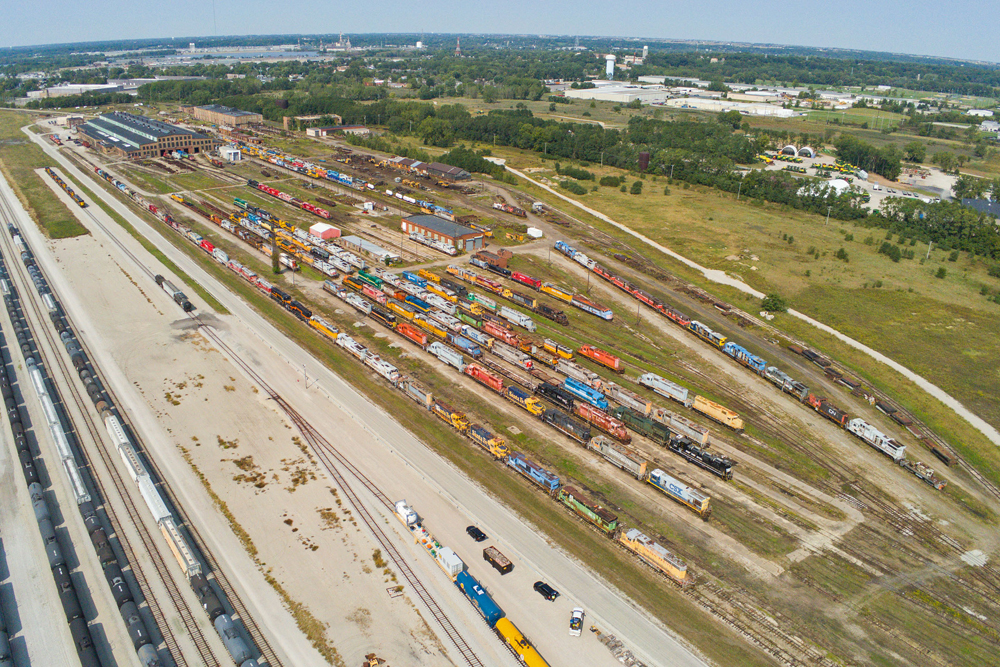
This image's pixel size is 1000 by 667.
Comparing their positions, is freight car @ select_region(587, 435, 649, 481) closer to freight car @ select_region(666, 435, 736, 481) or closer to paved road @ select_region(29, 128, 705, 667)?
freight car @ select_region(666, 435, 736, 481)

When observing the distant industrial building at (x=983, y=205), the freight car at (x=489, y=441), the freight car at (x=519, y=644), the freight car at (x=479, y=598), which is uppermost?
the distant industrial building at (x=983, y=205)

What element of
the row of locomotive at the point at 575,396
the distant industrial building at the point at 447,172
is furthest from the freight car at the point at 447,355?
the distant industrial building at the point at 447,172

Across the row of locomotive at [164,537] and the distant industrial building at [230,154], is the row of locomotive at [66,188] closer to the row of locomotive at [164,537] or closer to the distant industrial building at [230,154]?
the distant industrial building at [230,154]

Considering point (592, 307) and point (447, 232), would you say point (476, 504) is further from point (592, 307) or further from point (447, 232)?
point (447, 232)

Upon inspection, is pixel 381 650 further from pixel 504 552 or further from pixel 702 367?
pixel 702 367

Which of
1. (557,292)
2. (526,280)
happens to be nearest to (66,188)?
(526,280)

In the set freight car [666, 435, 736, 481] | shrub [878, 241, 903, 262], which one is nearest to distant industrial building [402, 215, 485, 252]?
freight car [666, 435, 736, 481]
